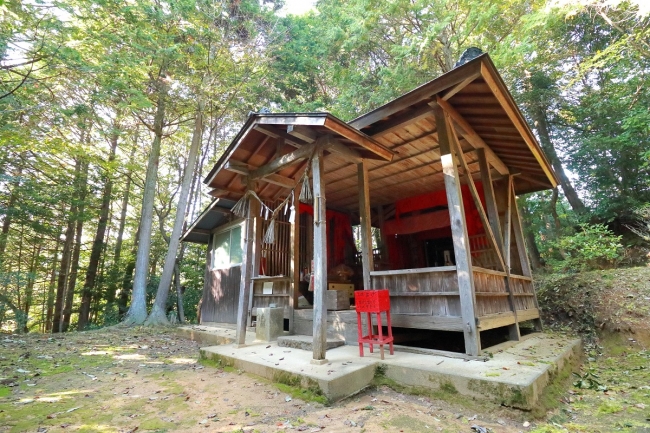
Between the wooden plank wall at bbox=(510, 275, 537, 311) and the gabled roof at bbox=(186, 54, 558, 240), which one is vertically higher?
the gabled roof at bbox=(186, 54, 558, 240)

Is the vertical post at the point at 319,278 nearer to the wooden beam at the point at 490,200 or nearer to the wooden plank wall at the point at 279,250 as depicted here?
the wooden beam at the point at 490,200

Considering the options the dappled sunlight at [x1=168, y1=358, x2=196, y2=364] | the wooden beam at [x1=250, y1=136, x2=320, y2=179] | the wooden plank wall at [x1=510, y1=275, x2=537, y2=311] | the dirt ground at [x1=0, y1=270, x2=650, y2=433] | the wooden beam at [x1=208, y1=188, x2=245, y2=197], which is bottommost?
the dappled sunlight at [x1=168, y1=358, x2=196, y2=364]

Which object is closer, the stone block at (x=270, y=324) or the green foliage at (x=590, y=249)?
the stone block at (x=270, y=324)

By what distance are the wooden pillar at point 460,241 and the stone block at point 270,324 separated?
10.7ft

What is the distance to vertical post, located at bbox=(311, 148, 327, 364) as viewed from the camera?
12.3 feet

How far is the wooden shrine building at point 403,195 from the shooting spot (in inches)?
159

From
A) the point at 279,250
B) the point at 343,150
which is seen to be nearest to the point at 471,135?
the point at 343,150

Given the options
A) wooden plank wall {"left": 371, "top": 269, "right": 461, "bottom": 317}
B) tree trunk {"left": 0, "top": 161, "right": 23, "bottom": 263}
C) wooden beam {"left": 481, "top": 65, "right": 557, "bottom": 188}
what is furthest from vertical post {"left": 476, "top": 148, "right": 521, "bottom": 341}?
tree trunk {"left": 0, "top": 161, "right": 23, "bottom": 263}

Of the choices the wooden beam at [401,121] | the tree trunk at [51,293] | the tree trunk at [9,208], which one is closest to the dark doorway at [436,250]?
the wooden beam at [401,121]

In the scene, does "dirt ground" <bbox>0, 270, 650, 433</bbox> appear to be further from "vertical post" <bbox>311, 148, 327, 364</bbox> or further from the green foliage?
the green foliage

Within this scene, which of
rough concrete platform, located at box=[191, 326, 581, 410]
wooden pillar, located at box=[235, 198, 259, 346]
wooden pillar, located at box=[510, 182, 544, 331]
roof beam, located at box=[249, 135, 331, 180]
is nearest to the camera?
rough concrete platform, located at box=[191, 326, 581, 410]

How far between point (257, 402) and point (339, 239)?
21.4 feet

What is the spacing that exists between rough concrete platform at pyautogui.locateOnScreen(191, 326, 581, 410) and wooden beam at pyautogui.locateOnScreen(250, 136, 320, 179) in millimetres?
2800

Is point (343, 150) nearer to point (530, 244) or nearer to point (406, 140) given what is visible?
point (406, 140)
